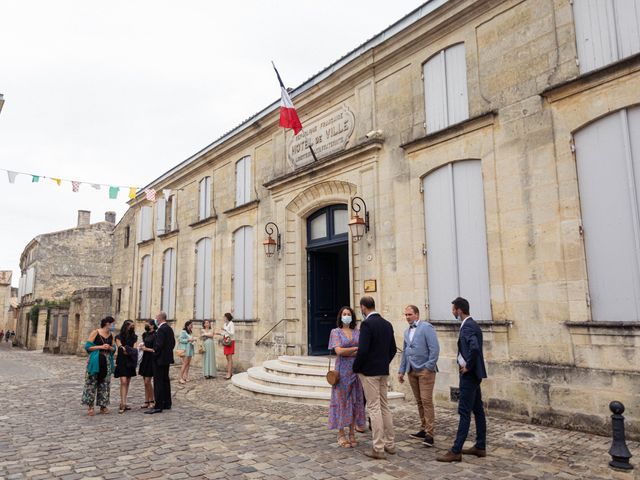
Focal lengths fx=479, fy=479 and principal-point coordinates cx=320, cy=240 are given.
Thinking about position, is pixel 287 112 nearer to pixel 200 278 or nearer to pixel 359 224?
pixel 359 224

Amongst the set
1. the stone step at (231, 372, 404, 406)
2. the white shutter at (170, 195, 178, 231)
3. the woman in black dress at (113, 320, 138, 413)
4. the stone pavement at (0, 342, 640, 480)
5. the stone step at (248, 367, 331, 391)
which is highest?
the white shutter at (170, 195, 178, 231)

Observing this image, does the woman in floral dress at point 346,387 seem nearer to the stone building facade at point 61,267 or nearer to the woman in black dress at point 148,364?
the woman in black dress at point 148,364

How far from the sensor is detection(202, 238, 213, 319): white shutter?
578 inches

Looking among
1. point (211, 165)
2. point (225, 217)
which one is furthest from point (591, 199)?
point (211, 165)

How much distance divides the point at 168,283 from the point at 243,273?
17.4 ft

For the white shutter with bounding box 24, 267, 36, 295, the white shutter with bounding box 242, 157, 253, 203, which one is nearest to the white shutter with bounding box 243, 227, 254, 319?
the white shutter with bounding box 242, 157, 253, 203

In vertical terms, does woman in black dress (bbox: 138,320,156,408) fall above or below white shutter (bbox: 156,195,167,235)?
below

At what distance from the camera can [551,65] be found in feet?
22.8

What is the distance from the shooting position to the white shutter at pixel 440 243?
26.6ft

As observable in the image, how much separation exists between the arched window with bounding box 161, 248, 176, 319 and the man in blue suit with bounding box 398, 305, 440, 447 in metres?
12.3

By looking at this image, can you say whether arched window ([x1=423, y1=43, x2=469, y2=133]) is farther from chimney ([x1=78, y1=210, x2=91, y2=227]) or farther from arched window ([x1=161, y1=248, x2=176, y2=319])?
chimney ([x1=78, y1=210, x2=91, y2=227])

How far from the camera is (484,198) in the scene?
25.1 ft

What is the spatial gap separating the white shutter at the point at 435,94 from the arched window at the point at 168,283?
1138 centimetres

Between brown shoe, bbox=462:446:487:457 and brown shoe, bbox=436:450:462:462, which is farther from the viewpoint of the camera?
brown shoe, bbox=462:446:487:457
